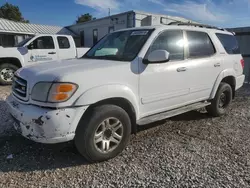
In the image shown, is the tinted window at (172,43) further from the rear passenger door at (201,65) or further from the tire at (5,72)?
the tire at (5,72)

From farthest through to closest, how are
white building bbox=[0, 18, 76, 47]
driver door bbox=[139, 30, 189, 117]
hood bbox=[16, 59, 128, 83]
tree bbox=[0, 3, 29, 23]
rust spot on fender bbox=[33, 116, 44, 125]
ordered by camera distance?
tree bbox=[0, 3, 29, 23] → white building bbox=[0, 18, 76, 47] → driver door bbox=[139, 30, 189, 117] → hood bbox=[16, 59, 128, 83] → rust spot on fender bbox=[33, 116, 44, 125]

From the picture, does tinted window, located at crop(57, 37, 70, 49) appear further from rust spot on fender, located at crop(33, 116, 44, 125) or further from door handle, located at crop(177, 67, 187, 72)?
rust spot on fender, located at crop(33, 116, 44, 125)

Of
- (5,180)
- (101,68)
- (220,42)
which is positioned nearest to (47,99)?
(101,68)

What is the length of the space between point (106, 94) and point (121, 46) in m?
1.27

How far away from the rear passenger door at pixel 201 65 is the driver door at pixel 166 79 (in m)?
0.18

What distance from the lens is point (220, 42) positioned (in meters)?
4.95

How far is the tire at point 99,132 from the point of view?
2893 mm

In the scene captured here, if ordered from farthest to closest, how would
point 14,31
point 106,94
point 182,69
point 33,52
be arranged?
point 14,31 < point 33,52 < point 182,69 < point 106,94

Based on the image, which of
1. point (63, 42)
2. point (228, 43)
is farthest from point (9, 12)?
point (228, 43)

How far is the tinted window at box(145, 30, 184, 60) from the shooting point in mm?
3779

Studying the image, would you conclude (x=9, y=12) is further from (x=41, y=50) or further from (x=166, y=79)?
(x=166, y=79)

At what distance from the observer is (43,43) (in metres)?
9.35

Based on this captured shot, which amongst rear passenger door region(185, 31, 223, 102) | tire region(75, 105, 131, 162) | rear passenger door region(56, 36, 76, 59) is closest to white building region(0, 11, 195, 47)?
rear passenger door region(56, 36, 76, 59)

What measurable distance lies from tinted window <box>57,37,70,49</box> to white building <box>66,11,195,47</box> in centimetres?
649
